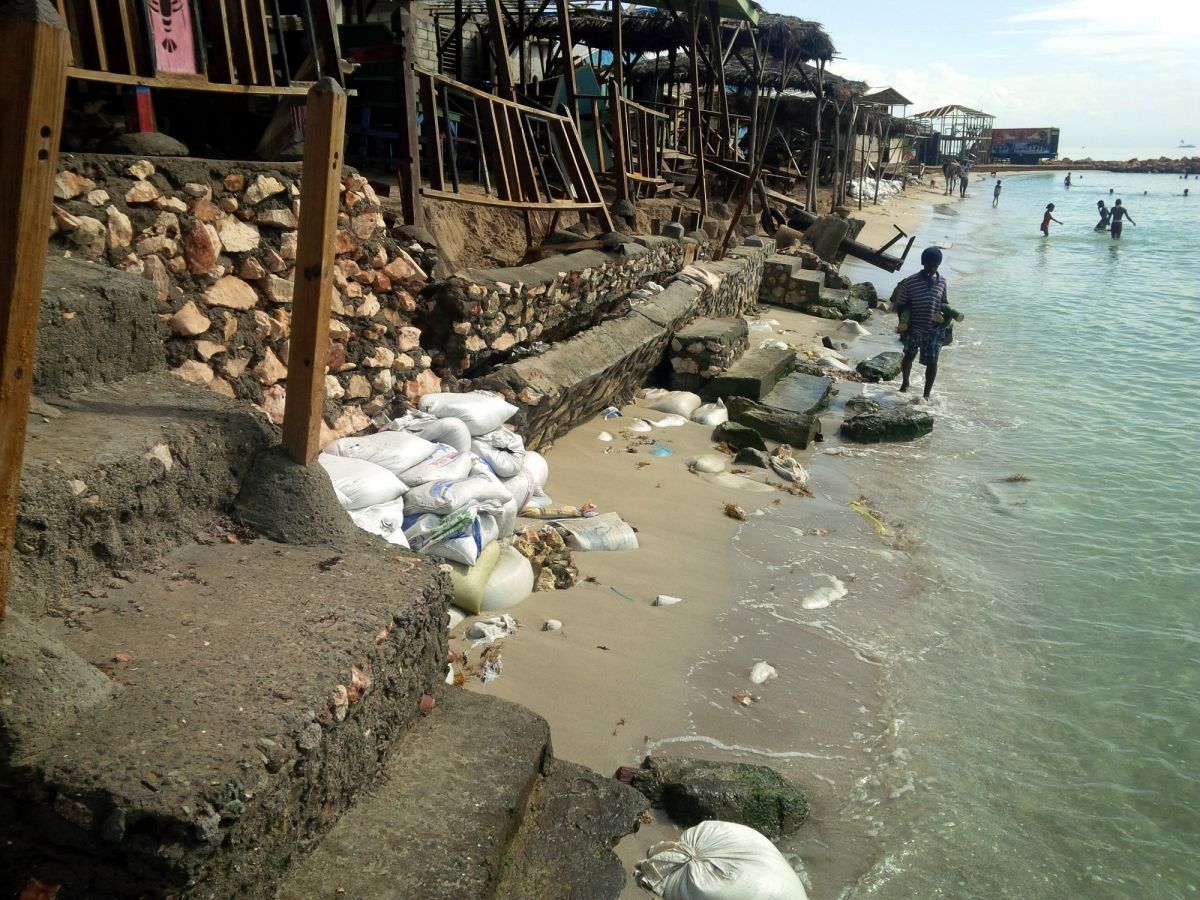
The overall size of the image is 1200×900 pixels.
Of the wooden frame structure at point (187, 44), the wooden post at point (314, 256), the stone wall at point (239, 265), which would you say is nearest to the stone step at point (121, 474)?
the wooden post at point (314, 256)

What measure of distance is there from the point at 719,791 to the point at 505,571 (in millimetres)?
1424

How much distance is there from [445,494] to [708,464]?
2.90 m

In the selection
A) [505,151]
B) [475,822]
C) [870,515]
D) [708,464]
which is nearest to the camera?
[475,822]

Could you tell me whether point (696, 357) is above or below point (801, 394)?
above

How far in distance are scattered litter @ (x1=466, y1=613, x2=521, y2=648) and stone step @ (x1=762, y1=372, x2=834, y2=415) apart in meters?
4.40

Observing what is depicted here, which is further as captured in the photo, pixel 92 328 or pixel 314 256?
pixel 92 328

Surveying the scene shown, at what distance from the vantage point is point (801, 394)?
830cm

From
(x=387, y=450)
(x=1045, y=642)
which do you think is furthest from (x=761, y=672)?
(x=387, y=450)

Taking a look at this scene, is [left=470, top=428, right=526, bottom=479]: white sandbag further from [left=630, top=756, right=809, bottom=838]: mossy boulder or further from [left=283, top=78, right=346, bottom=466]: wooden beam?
[left=630, top=756, right=809, bottom=838]: mossy boulder

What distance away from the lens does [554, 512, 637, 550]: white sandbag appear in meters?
4.75

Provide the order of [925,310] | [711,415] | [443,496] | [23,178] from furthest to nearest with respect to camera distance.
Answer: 1. [925,310]
2. [711,415]
3. [443,496]
4. [23,178]

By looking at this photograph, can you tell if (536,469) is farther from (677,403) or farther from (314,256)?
(677,403)

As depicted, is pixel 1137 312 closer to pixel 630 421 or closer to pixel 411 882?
pixel 630 421

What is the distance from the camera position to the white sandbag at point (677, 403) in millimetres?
7563
